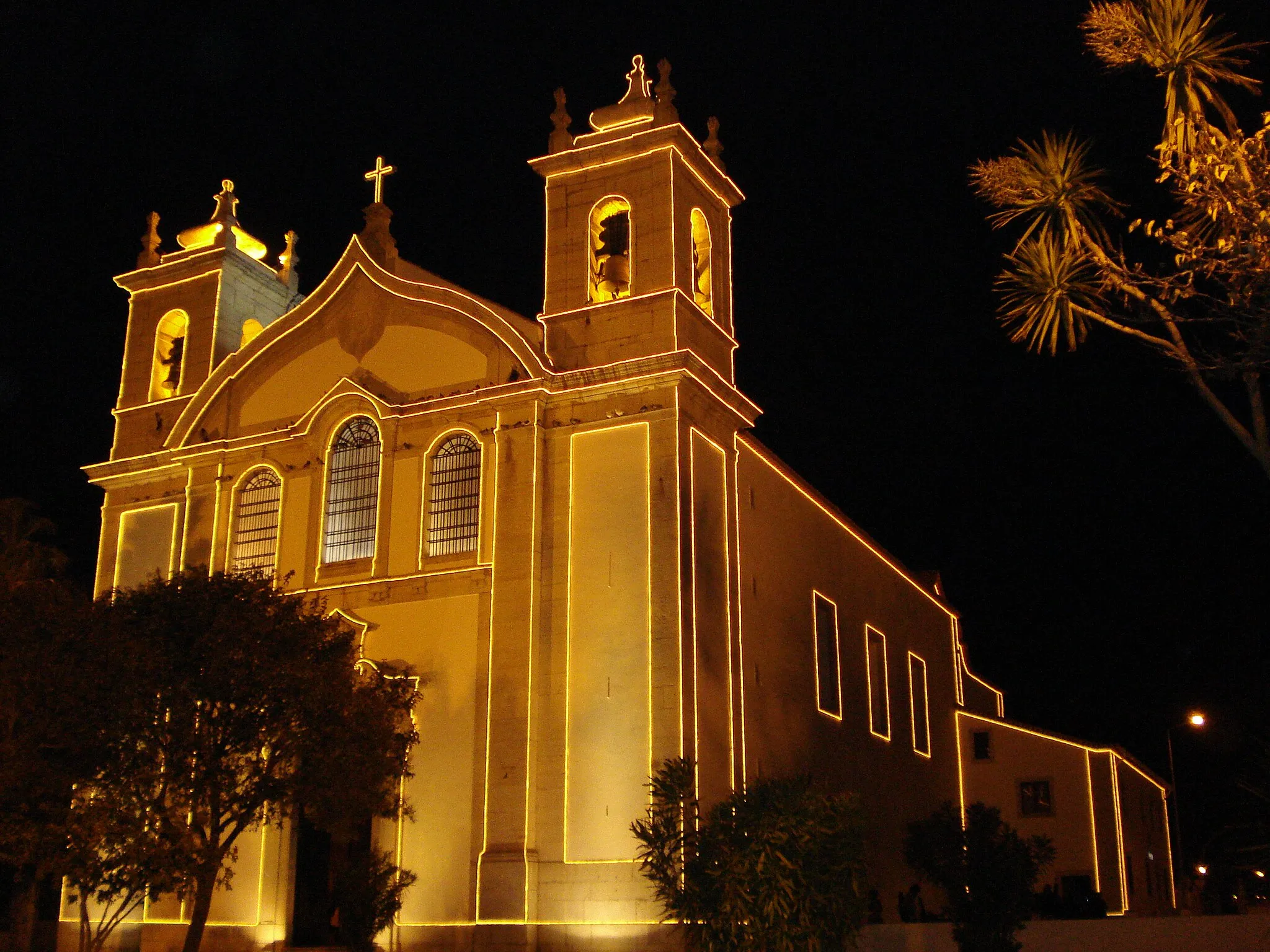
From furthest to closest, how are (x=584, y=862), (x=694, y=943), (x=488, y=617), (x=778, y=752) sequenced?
(x=778, y=752)
(x=488, y=617)
(x=584, y=862)
(x=694, y=943)

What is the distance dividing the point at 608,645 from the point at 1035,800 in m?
20.8

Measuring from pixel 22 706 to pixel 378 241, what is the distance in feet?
41.5

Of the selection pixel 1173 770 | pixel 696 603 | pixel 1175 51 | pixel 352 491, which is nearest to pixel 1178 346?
pixel 1175 51

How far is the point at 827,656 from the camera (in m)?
32.8

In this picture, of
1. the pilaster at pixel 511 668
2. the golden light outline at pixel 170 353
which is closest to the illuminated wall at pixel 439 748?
the pilaster at pixel 511 668

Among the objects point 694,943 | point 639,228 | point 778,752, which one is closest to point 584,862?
point 778,752

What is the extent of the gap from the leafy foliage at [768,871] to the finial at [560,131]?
603 inches

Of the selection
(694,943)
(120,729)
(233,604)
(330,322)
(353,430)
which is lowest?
(694,943)

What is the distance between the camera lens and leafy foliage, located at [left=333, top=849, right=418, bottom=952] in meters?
23.5

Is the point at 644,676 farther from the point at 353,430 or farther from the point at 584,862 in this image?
the point at 353,430

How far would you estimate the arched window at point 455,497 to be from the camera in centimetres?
2667

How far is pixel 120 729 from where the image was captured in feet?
66.0

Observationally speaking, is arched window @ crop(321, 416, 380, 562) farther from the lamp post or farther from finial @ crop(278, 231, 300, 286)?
the lamp post

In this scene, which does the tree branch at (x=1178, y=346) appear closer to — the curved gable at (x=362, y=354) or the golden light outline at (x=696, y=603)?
the golden light outline at (x=696, y=603)
